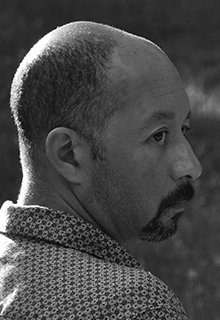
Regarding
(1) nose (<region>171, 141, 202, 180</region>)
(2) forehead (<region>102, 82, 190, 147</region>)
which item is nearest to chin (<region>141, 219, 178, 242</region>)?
(1) nose (<region>171, 141, 202, 180</region>)

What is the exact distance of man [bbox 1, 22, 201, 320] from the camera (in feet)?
6.07

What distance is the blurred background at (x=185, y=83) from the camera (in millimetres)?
6195

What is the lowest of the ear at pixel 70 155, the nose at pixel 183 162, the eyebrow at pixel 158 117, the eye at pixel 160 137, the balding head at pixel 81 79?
the nose at pixel 183 162

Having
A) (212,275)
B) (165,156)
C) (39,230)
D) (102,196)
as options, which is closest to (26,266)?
(39,230)

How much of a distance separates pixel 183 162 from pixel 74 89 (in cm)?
33

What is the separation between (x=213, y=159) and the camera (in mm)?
6871

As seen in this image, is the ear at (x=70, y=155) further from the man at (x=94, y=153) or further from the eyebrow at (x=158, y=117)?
the eyebrow at (x=158, y=117)

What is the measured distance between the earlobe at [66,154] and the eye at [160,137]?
0.62 feet

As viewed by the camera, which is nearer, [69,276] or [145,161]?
[69,276]

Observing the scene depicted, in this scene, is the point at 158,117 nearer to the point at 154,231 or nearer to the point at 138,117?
the point at 138,117

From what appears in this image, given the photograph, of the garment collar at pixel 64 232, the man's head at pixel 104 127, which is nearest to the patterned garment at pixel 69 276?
the garment collar at pixel 64 232

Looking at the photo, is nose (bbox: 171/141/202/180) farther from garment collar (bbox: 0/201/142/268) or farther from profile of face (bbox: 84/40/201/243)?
garment collar (bbox: 0/201/142/268)

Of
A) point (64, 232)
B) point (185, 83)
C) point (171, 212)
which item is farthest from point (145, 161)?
point (185, 83)

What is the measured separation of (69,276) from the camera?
172cm
